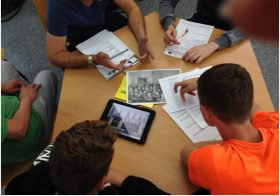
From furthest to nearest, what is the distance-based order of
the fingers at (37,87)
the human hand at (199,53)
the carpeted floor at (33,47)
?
the carpeted floor at (33,47), the fingers at (37,87), the human hand at (199,53)

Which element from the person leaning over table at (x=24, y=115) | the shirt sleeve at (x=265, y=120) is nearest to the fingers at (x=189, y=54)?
the shirt sleeve at (x=265, y=120)

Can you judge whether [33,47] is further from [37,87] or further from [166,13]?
[166,13]

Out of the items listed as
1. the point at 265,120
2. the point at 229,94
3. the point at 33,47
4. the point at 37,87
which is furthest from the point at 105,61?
the point at 33,47

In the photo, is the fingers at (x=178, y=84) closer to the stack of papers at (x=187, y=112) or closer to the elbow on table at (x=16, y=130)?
the stack of papers at (x=187, y=112)

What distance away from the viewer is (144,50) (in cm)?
135

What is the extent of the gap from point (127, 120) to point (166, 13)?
2.26 ft

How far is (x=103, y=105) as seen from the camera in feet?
4.00

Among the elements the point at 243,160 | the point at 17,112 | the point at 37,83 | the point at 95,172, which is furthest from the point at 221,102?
the point at 37,83

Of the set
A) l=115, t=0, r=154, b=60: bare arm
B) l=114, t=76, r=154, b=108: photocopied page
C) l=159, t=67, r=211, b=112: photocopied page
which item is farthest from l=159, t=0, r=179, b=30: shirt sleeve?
l=114, t=76, r=154, b=108: photocopied page

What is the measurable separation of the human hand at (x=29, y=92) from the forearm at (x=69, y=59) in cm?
17

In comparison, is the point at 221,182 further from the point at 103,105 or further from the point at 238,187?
the point at 103,105

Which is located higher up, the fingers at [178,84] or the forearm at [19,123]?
the fingers at [178,84]

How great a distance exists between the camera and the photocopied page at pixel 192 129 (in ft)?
3.64

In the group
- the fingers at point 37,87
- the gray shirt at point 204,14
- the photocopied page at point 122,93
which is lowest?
the fingers at point 37,87
